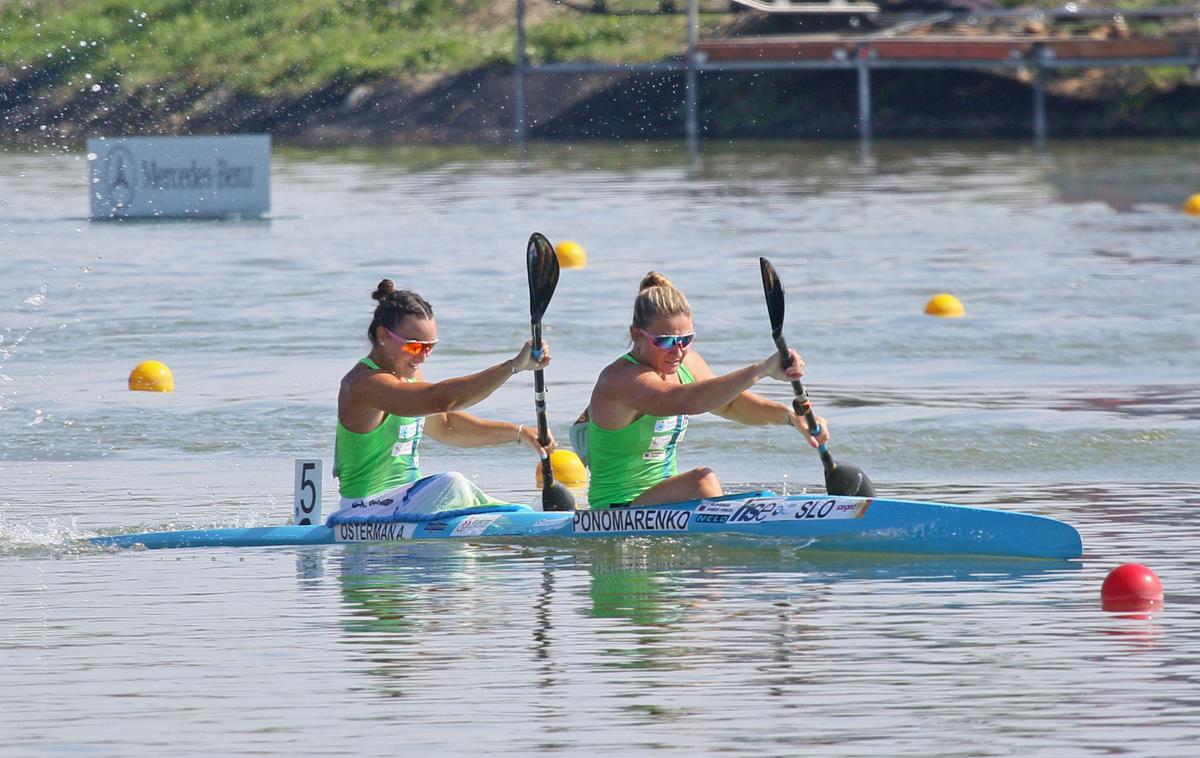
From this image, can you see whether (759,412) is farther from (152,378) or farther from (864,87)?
(864,87)

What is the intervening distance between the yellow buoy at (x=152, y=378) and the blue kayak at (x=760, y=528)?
4.60m

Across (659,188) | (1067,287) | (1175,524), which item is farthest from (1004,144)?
(1175,524)

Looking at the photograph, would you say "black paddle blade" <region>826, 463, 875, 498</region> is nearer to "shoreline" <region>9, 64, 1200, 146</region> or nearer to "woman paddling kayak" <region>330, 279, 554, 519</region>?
"woman paddling kayak" <region>330, 279, 554, 519</region>

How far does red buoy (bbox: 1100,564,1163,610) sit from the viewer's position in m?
7.18

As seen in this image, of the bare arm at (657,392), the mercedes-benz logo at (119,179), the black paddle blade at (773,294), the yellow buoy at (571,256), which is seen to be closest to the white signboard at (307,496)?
the bare arm at (657,392)

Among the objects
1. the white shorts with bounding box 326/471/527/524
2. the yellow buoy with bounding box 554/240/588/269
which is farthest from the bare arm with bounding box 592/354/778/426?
the yellow buoy with bounding box 554/240/588/269

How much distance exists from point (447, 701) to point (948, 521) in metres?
2.84

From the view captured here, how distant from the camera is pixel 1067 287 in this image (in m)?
18.1

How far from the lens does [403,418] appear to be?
344 inches

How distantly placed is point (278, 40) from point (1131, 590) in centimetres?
4221

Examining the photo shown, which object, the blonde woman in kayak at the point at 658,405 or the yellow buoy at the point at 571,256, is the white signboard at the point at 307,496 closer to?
the blonde woman in kayak at the point at 658,405

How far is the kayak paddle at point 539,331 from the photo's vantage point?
885 cm

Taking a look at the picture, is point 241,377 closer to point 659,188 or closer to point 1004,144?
point 659,188

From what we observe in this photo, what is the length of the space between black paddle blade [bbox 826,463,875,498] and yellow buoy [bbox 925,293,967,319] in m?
7.70
